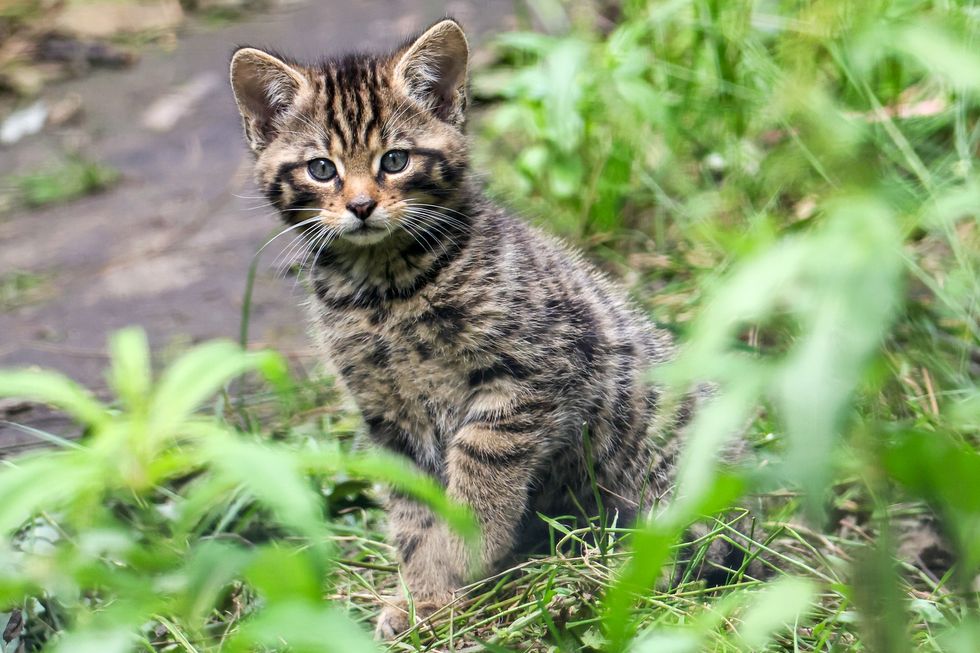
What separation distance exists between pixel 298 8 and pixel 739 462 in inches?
292

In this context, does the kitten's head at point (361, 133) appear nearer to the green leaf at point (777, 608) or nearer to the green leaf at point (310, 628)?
the green leaf at point (310, 628)

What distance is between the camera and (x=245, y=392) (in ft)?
16.5

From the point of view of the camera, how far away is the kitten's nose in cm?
344

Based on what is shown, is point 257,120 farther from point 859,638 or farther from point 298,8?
point 298,8

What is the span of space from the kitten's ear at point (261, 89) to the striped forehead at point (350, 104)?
111mm

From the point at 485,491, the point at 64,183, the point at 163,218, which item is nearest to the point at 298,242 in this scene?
the point at 485,491

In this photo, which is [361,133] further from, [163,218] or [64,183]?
[64,183]

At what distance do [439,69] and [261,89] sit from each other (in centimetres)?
69

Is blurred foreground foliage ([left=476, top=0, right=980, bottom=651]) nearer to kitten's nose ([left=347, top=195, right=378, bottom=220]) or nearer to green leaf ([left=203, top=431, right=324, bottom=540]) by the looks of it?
green leaf ([left=203, top=431, right=324, bottom=540])

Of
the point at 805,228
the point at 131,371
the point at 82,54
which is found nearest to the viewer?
the point at 131,371

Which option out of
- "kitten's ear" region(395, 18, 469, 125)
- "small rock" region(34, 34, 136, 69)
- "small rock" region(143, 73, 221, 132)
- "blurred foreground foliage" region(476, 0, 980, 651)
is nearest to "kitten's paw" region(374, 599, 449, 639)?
"blurred foreground foliage" region(476, 0, 980, 651)

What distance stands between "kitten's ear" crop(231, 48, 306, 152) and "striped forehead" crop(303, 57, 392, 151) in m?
0.11

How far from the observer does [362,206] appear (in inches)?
135

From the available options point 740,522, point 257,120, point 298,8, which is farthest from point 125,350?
point 298,8
